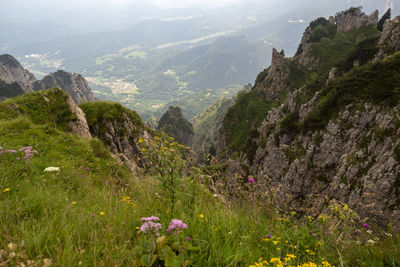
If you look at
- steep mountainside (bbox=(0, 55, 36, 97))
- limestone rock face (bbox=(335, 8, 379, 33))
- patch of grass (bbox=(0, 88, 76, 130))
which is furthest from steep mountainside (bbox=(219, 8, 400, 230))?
steep mountainside (bbox=(0, 55, 36, 97))

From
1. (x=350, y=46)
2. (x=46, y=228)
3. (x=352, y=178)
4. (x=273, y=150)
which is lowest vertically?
(x=273, y=150)

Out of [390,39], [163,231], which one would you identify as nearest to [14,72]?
[390,39]

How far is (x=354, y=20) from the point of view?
78812mm

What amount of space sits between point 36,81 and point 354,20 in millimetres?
207319

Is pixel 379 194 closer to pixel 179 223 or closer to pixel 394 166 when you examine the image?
pixel 394 166

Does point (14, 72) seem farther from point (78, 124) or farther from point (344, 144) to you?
point (344, 144)

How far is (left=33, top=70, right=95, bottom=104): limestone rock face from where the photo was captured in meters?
164

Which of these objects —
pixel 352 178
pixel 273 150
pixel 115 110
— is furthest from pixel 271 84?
pixel 115 110

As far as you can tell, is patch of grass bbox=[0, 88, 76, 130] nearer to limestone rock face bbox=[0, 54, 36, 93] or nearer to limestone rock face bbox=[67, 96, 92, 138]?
limestone rock face bbox=[67, 96, 92, 138]

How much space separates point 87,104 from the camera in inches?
944

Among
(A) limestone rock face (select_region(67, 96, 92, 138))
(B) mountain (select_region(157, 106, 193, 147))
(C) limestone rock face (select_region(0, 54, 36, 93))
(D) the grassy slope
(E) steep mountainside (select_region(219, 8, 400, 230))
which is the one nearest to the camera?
(D) the grassy slope

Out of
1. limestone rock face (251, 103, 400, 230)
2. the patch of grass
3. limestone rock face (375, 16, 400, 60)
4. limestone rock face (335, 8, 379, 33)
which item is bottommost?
limestone rock face (251, 103, 400, 230)

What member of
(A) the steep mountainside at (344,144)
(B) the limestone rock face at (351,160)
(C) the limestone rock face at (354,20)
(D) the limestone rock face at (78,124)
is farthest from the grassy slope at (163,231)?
(C) the limestone rock face at (354,20)

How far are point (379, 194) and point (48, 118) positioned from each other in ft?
91.9
